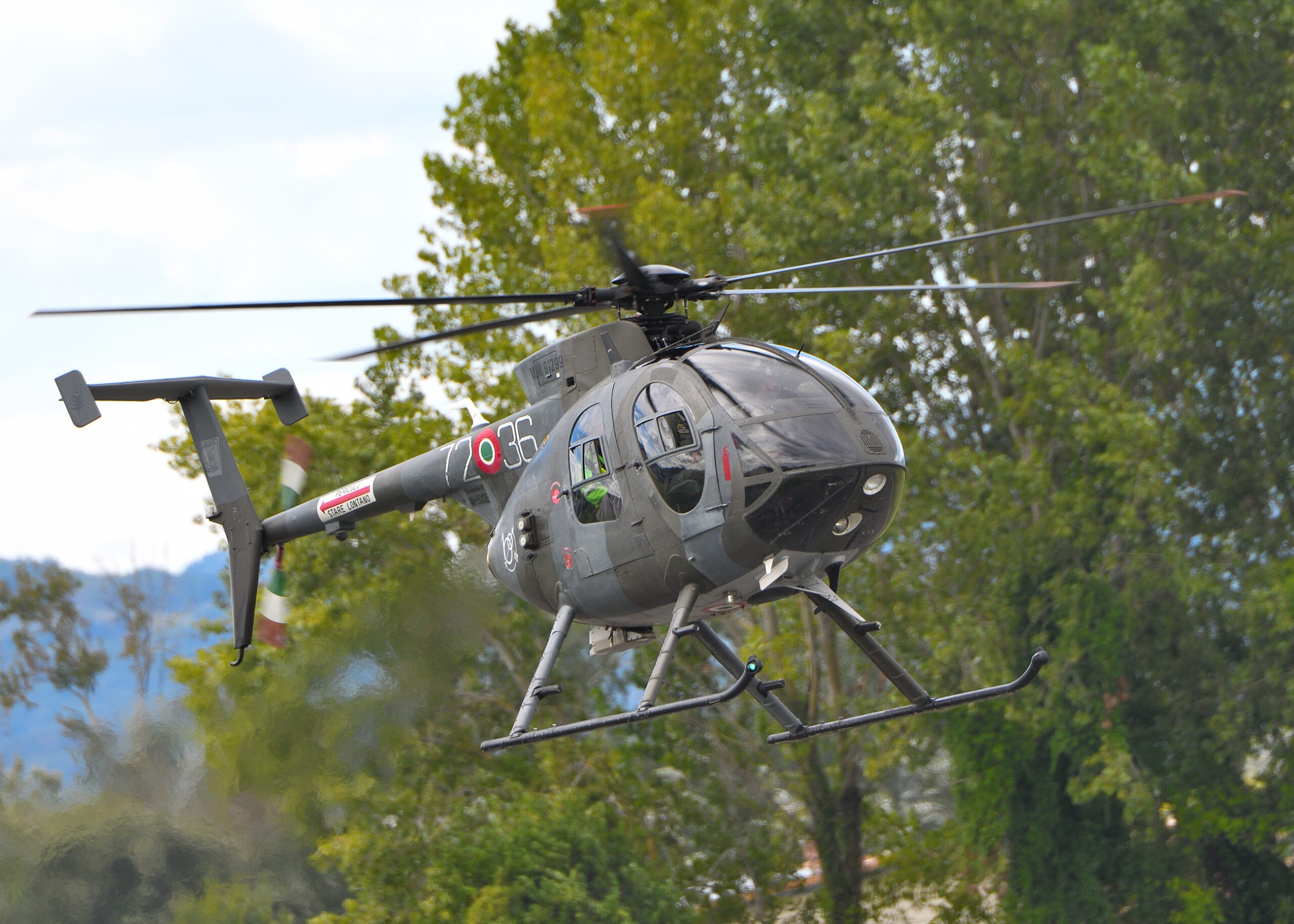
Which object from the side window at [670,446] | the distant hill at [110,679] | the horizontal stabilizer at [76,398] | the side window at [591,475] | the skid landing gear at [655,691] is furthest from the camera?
the distant hill at [110,679]

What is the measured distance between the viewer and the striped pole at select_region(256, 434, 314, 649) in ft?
31.7

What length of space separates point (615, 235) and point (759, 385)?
109 cm

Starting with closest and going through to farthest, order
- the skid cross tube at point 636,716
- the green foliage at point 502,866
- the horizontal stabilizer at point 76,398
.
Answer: the skid cross tube at point 636,716
the horizontal stabilizer at point 76,398
the green foliage at point 502,866

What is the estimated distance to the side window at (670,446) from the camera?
6.64 metres

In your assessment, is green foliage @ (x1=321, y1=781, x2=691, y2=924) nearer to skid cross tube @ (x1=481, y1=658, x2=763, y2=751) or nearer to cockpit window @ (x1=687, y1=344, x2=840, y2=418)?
skid cross tube @ (x1=481, y1=658, x2=763, y2=751)

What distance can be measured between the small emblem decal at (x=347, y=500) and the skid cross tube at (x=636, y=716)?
2.94 metres

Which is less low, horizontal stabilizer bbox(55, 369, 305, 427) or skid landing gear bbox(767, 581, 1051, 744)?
horizontal stabilizer bbox(55, 369, 305, 427)

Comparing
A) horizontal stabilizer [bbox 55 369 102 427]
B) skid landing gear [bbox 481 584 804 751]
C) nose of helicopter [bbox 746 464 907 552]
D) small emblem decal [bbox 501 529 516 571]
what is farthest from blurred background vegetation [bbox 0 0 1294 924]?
nose of helicopter [bbox 746 464 907 552]

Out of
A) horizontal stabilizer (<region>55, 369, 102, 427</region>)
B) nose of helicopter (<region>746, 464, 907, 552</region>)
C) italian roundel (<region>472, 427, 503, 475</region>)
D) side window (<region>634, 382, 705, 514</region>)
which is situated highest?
horizontal stabilizer (<region>55, 369, 102, 427</region>)

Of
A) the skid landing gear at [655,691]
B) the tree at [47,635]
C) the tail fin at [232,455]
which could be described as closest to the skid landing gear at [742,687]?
the skid landing gear at [655,691]

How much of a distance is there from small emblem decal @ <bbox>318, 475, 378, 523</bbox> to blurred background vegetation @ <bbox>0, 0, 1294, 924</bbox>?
666 cm

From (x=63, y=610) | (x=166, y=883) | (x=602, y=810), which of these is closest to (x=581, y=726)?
(x=166, y=883)

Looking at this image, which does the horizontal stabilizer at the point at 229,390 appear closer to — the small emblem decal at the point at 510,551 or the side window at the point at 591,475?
the small emblem decal at the point at 510,551

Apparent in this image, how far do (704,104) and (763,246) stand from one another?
4.67 meters
